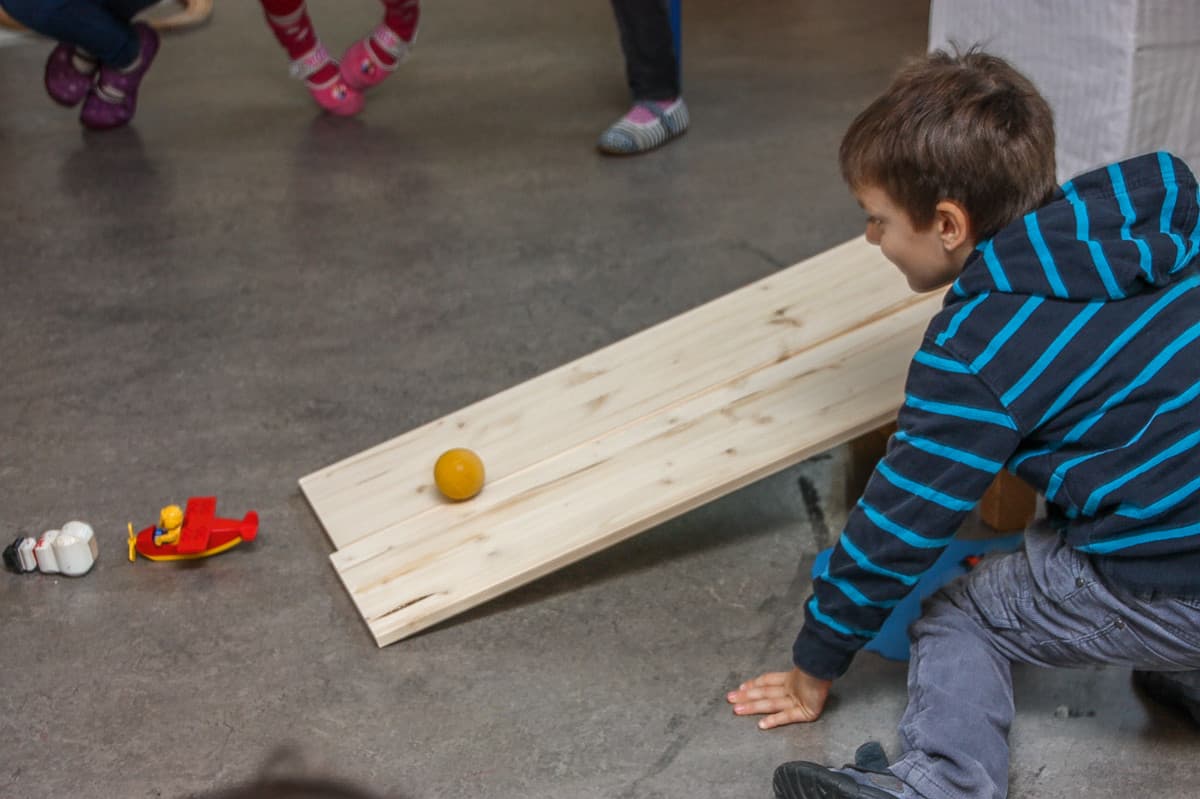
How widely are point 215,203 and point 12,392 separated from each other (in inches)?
32.9

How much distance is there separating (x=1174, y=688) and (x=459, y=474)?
894 millimetres

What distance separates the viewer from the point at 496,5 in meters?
4.15

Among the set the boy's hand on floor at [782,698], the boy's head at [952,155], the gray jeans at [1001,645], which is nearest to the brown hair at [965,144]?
the boy's head at [952,155]

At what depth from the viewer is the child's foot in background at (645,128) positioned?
10.1ft

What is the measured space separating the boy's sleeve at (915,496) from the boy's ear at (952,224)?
4.6 inches

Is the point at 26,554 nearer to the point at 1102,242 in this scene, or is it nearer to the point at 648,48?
the point at 1102,242

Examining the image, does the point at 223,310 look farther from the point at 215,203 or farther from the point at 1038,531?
the point at 1038,531

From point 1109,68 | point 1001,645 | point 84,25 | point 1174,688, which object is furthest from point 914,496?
point 84,25

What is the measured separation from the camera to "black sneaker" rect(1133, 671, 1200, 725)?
4.76 ft

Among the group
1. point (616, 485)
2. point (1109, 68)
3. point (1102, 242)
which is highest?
point (1102, 242)

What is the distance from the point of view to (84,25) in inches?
124

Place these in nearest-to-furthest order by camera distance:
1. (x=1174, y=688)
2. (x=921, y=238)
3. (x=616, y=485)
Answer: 1. (x=921, y=238)
2. (x=1174, y=688)
3. (x=616, y=485)

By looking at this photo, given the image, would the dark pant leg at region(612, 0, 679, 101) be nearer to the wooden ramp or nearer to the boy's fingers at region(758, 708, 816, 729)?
the wooden ramp

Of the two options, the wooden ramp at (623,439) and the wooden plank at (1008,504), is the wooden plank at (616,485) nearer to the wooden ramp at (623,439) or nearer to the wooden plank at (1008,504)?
the wooden ramp at (623,439)
